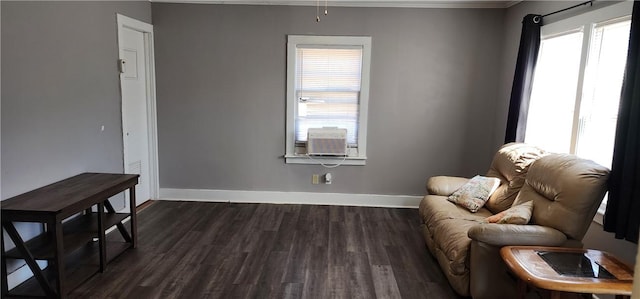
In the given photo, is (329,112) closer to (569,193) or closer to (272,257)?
(272,257)

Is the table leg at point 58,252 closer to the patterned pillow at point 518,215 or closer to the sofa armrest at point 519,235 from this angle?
the sofa armrest at point 519,235

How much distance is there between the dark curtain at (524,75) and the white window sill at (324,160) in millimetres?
1700

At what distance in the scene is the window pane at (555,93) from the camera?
10.3 feet

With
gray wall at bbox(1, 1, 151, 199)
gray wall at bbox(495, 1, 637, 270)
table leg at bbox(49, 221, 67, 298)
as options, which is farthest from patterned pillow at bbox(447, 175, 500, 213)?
gray wall at bbox(1, 1, 151, 199)

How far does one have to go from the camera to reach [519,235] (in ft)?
7.66

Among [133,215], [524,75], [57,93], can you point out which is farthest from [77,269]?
[524,75]

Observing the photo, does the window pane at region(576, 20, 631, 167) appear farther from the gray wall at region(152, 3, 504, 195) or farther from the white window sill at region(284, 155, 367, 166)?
the white window sill at region(284, 155, 367, 166)

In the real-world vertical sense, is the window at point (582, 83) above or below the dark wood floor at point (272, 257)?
above

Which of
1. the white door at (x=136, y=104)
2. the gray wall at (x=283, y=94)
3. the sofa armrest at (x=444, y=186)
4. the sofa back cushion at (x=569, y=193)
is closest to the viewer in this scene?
the sofa back cushion at (x=569, y=193)

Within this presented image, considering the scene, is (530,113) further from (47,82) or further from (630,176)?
(47,82)

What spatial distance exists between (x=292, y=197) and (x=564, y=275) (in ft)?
10.8

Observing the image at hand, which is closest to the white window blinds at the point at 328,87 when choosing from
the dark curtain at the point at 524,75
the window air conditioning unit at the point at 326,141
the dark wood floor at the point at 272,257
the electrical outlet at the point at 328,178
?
the window air conditioning unit at the point at 326,141

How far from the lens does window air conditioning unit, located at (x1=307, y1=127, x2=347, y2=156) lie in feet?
14.7

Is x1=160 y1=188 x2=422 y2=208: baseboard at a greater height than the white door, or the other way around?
the white door
